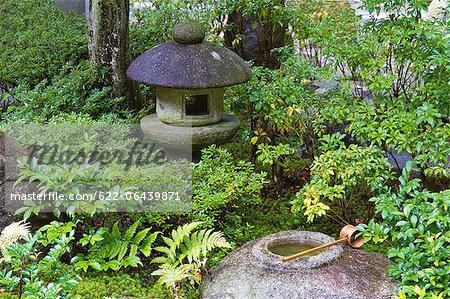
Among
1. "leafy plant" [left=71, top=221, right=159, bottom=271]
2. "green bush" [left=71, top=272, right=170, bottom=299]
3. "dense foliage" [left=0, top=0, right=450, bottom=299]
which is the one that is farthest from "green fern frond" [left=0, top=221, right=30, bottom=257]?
"green bush" [left=71, top=272, right=170, bottom=299]

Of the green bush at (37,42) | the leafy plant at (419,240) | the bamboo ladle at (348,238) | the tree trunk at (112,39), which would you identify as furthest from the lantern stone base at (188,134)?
the green bush at (37,42)

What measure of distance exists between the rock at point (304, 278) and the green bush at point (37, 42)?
4711mm

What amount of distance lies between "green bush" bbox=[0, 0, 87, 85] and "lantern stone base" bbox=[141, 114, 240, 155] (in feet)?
7.89

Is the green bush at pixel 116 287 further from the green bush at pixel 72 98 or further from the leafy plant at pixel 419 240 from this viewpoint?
the green bush at pixel 72 98

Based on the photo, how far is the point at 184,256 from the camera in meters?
4.12

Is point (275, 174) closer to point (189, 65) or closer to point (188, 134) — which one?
point (188, 134)

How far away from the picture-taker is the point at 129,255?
13.9 feet

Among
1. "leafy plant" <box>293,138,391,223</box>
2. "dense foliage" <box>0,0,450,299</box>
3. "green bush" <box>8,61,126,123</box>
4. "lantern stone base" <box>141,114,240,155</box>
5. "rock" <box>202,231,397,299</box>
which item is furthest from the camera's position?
"green bush" <box>8,61,126,123</box>

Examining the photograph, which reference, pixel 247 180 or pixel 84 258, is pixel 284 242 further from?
pixel 84 258

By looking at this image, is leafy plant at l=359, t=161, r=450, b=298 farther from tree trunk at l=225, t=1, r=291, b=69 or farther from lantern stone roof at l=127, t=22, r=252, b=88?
tree trunk at l=225, t=1, r=291, b=69

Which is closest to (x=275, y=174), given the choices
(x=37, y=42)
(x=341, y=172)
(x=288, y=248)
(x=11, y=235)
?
(x=341, y=172)

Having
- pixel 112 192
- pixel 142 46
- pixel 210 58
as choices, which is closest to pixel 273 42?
pixel 142 46

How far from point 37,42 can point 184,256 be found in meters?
4.91

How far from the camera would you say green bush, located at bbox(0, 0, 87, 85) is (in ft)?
24.9
